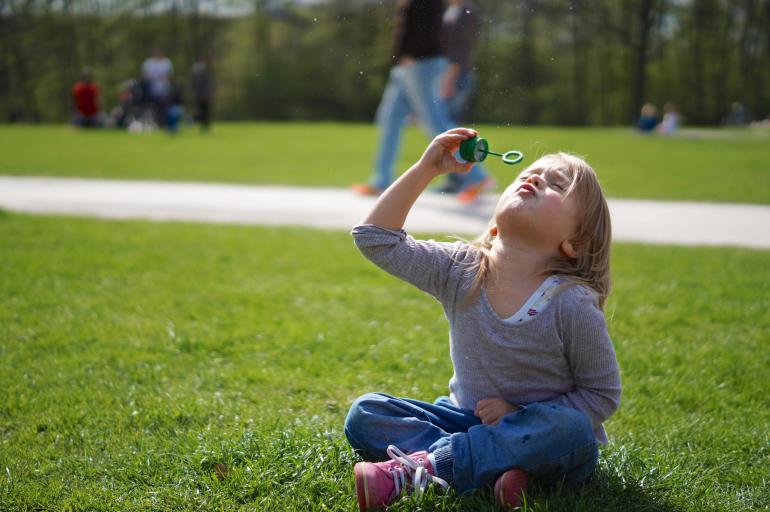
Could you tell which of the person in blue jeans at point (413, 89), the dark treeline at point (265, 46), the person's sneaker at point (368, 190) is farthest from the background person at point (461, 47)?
the dark treeline at point (265, 46)

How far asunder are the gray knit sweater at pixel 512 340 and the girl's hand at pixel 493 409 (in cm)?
4

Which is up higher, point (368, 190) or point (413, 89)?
point (413, 89)

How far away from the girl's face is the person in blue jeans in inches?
89.4

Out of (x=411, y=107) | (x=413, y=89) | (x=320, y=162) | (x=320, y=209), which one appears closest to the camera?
(x=413, y=89)

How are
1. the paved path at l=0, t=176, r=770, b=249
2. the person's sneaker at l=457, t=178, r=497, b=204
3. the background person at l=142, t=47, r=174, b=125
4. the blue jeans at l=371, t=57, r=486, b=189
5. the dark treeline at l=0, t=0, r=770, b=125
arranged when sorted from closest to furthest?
the paved path at l=0, t=176, r=770, b=249 < the blue jeans at l=371, t=57, r=486, b=189 < the person's sneaker at l=457, t=178, r=497, b=204 < the background person at l=142, t=47, r=174, b=125 < the dark treeline at l=0, t=0, r=770, b=125

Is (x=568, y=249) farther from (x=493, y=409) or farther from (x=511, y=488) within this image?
(x=511, y=488)

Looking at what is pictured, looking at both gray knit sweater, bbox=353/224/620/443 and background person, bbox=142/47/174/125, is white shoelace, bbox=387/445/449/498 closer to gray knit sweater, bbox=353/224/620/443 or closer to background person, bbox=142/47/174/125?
gray knit sweater, bbox=353/224/620/443

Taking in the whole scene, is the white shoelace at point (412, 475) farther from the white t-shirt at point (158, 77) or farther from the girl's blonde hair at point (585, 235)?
the white t-shirt at point (158, 77)

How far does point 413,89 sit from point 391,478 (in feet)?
17.0

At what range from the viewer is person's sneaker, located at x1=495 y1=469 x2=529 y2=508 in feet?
6.88

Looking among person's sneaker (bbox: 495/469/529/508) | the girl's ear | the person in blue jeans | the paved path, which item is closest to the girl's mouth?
the girl's ear

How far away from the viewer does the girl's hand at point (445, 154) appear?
230cm

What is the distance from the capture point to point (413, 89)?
6.92 m

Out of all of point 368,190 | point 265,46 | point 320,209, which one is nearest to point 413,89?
point 320,209
